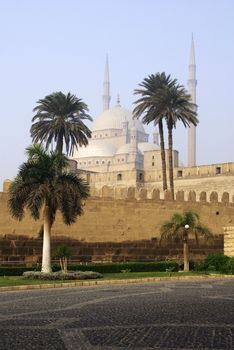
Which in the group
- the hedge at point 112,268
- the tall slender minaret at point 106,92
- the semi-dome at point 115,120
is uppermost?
the tall slender minaret at point 106,92

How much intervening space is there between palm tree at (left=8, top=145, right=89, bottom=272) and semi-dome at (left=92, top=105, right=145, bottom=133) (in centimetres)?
9228

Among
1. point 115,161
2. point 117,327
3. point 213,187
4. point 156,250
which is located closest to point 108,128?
point 115,161

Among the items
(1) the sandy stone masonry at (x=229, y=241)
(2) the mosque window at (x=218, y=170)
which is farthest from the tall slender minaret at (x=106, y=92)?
(1) the sandy stone masonry at (x=229, y=241)

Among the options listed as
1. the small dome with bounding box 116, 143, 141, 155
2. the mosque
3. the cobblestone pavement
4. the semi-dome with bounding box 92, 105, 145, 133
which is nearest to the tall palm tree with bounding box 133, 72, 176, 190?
the mosque

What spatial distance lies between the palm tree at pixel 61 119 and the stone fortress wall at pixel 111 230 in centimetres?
475

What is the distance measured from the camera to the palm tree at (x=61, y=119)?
133 ft

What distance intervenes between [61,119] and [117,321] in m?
30.7

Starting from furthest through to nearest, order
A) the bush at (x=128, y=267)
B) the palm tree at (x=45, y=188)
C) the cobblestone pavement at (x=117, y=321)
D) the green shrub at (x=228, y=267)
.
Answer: the green shrub at (x=228, y=267) → the bush at (x=128, y=267) → the palm tree at (x=45, y=188) → the cobblestone pavement at (x=117, y=321)

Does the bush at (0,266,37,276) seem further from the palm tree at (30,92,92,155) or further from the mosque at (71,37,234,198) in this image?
the mosque at (71,37,234,198)

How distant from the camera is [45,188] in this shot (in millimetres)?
22859

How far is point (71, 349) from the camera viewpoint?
7.70m

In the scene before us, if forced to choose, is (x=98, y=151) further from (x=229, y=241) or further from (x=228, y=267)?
(x=228, y=267)

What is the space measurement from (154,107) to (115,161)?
58.5 m

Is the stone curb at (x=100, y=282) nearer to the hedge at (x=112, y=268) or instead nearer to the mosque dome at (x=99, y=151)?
the hedge at (x=112, y=268)
